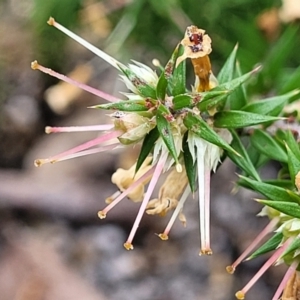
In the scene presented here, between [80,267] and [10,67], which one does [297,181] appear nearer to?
[80,267]

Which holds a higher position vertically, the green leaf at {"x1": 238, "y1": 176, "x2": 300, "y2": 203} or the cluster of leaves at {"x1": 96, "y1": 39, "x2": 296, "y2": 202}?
the cluster of leaves at {"x1": 96, "y1": 39, "x2": 296, "y2": 202}

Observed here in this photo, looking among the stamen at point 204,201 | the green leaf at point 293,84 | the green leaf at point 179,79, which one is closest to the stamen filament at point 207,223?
the stamen at point 204,201

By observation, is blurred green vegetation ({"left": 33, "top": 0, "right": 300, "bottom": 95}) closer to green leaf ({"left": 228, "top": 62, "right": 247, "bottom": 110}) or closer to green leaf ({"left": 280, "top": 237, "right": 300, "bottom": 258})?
green leaf ({"left": 228, "top": 62, "right": 247, "bottom": 110})

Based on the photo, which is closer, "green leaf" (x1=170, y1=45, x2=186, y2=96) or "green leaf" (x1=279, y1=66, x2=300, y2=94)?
"green leaf" (x1=170, y1=45, x2=186, y2=96)

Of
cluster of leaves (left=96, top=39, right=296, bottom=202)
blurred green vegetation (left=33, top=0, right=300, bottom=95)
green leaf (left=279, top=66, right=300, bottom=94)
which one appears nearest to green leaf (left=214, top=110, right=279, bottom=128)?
cluster of leaves (left=96, top=39, right=296, bottom=202)

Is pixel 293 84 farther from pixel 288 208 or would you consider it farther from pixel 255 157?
pixel 288 208

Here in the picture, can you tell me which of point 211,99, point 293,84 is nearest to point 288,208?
point 211,99

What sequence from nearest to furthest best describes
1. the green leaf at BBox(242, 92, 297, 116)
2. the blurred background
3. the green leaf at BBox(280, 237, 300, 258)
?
the green leaf at BBox(280, 237, 300, 258)
the green leaf at BBox(242, 92, 297, 116)
the blurred background
